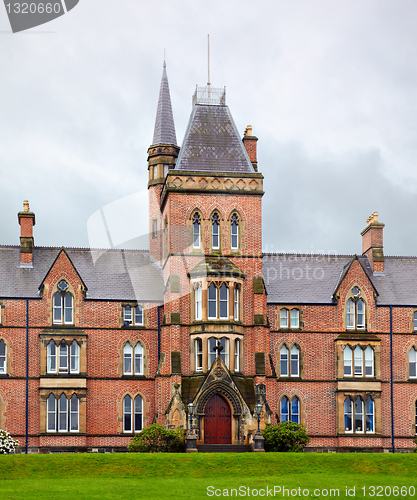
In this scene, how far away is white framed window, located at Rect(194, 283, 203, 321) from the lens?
59406 mm

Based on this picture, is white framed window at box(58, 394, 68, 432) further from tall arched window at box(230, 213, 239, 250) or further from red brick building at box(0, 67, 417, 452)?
tall arched window at box(230, 213, 239, 250)

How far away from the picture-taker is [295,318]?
2511 inches

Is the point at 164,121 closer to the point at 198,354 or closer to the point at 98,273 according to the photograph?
the point at 98,273

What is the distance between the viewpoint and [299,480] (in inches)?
1679

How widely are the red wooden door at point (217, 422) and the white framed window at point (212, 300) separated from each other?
512 cm

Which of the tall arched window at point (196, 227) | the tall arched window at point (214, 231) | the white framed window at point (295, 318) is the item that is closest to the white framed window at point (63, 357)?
the tall arched window at point (196, 227)

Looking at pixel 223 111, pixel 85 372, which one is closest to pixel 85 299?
pixel 85 372

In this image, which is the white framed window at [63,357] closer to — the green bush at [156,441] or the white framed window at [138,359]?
the white framed window at [138,359]

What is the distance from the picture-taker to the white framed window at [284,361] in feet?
207

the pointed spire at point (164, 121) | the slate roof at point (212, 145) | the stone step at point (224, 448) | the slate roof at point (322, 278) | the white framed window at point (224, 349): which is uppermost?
the pointed spire at point (164, 121)

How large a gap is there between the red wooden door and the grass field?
10140 mm

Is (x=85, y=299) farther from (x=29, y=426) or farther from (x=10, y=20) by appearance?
(x=10, y=20)

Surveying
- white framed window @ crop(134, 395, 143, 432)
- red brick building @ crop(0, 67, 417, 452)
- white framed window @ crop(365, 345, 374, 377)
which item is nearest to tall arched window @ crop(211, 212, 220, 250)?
red brick building @ crop(0, 67, 417, 452)

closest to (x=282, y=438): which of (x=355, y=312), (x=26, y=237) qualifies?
(x=355, y=312)
